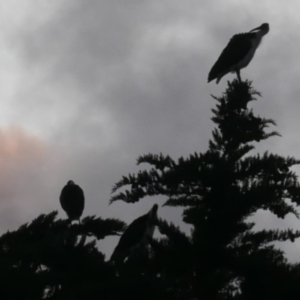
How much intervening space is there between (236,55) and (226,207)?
7.21 metres

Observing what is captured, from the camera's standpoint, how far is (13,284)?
6.23m

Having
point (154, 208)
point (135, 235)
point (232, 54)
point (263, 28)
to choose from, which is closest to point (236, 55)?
point (232, 54)

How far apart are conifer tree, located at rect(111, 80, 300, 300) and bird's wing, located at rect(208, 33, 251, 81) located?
3.88m

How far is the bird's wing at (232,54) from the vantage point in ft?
48.0

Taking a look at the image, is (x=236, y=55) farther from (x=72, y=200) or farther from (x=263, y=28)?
(x=72, y=200)

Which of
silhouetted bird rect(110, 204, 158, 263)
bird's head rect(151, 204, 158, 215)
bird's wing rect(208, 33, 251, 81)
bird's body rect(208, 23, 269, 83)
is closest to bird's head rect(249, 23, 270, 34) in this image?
bird's body rect(208, 23, 269, 83)

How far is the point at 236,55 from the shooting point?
1494 centimetres

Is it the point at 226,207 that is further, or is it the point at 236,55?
the point at 236,55

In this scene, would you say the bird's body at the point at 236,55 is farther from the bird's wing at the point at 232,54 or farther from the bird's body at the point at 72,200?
the bird's body at the point at 72,200

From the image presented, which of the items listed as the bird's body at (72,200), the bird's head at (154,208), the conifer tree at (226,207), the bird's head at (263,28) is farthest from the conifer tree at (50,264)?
the bird's head at (263,28)

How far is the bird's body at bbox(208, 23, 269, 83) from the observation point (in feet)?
48.1

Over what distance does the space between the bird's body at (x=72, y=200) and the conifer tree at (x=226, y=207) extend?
5.47 m

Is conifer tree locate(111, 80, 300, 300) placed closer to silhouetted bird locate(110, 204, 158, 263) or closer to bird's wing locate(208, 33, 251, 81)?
silhouetted bird locate(110, 204, 158, 263)

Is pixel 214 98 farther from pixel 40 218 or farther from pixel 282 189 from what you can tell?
pixel 40 218
